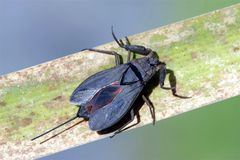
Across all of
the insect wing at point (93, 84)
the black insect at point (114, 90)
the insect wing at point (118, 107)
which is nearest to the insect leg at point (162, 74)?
the black insect at point (114, 90)

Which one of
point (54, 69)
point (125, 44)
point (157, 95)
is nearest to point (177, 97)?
point (157, 95)

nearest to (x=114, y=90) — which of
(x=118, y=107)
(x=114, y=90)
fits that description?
(x=114, y=90)

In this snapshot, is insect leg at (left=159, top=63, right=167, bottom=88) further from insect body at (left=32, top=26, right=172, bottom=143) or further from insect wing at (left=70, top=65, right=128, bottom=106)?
insect wing at (left=70, top=65, right=128, bottom=106)

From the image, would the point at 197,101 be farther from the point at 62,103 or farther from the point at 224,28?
the point at 62,103

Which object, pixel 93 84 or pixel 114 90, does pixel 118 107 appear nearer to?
pixel 114 90

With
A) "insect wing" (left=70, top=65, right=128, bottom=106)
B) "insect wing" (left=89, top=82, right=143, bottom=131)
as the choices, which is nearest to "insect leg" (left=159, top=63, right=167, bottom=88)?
"insect wing" (left=89, top=82, right=143, bottom=131)

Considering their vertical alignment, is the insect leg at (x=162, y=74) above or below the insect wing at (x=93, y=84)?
below

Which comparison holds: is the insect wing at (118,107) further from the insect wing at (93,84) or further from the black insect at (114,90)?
the insect wing at (93,84)

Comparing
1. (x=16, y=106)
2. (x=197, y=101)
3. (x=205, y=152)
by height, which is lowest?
(x=205, y=152)
